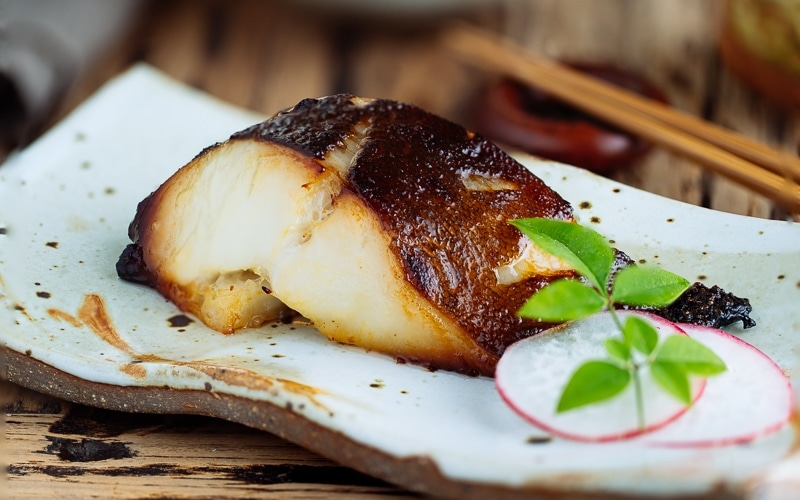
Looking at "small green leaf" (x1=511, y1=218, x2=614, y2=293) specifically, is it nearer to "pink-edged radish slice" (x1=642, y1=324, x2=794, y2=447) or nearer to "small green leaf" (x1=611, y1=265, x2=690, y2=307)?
"small green leaf" (x1=611, y1=265, x2=690, y2=307)

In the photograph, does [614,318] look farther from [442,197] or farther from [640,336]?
[442,197]

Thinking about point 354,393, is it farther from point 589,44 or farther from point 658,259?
point 589,44

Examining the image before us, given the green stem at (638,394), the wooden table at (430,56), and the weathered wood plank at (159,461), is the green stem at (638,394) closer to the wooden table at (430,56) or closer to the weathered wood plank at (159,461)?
the weathered wood plank at (159,461)

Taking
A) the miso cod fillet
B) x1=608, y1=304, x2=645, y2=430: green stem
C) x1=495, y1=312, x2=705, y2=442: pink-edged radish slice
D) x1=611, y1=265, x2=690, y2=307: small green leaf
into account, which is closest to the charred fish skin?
the miso cod fillet

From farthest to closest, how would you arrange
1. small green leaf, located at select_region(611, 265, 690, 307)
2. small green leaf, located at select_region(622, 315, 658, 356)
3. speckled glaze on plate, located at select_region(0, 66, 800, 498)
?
small green leaf, located at select_region(611, 265, 690, 307) < small green leaf, located at select_region(622, 315, 658, 356) < speckled glaze on plate, located at select_region(0, 66, 800, 498)

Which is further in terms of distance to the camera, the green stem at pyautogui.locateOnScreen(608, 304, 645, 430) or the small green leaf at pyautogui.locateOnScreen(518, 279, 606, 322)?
the small green leaf at pyautogui.locateOnScreen(518, 279, 606, 322)

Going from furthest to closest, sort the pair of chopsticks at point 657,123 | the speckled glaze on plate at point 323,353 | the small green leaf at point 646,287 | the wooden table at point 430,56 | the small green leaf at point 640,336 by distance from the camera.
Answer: the wooden table at point 430,56 < the pair of chopsticks at point 657,123 < the small green leaf at point 646,287 < the small green leaf at point 640,336 < the speckled glaze on plate at point 323,353

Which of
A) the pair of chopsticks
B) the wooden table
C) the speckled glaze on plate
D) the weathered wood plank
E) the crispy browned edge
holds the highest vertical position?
the wooden table

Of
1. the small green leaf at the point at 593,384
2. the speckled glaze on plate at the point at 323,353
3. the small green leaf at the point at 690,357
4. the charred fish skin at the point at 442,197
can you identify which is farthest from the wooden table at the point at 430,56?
the small green leaf at the point at 593,384
